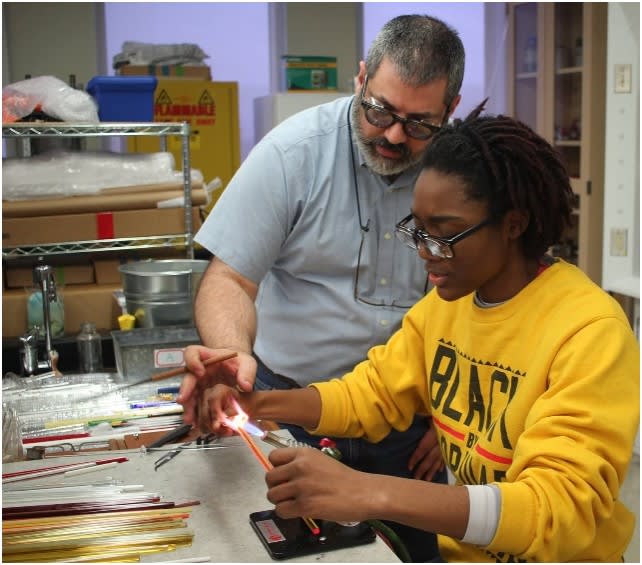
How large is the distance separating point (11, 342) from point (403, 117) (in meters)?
1.59

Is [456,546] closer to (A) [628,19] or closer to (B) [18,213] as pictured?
(B) [18,213]

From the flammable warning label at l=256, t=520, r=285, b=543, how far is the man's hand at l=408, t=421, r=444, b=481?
719mm

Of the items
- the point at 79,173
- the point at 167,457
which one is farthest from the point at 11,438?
the point at 79,173

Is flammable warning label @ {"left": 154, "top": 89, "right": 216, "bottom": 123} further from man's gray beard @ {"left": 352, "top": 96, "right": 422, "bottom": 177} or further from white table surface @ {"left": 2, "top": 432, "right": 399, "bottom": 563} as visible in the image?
white table surface @ {"left": 2, "top": 432, "right": 399, "bottom": 563}

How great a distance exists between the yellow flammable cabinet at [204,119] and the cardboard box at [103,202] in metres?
2.24

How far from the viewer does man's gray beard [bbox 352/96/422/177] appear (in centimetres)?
165

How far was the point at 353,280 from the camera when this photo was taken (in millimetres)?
1773

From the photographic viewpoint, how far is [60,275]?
111 inches

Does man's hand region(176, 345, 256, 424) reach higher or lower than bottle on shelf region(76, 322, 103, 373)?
higher

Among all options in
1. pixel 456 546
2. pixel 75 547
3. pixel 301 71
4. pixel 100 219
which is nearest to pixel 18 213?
pixel 100 219

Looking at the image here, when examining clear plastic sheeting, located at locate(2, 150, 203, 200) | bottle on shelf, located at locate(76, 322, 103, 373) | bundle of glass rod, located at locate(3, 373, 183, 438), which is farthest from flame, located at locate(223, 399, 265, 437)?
clear plastic sheeting, located at locate(2, 150, 203, 200)

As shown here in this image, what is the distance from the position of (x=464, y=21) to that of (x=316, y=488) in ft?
18.9

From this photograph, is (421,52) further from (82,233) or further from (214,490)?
(82,233)

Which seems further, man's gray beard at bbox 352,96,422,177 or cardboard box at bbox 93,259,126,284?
cardboard box at bbox 93,259,126,284
